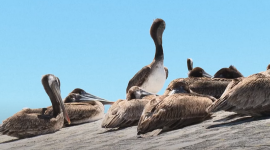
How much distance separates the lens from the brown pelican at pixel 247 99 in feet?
22.5

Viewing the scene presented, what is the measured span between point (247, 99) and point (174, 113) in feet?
3.47

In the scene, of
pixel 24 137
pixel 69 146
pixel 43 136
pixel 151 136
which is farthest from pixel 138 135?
pixel 24 137

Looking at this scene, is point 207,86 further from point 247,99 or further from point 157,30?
point 157,30

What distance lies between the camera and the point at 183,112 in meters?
7.29

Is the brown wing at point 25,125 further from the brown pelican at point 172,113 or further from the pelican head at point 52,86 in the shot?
the brown pelican at point 172,113

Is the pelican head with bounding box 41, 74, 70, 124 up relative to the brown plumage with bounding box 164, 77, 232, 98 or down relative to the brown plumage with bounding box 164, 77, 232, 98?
up

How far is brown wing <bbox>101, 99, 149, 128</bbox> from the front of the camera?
873cm

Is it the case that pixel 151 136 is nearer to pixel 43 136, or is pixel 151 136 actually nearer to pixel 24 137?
pixel 43 136

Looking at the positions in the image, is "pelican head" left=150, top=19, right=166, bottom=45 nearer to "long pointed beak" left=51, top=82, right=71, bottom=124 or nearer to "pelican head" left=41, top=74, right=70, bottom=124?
"pelican head" left=41, top=74, right=70, bottom=124

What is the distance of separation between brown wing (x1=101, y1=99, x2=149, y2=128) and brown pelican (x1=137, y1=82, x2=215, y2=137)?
123 centimetres

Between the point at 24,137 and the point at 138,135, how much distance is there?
4.44 meters

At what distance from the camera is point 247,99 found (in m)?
6.89

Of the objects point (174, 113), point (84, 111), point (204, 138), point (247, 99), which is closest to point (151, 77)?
point (84, 111)

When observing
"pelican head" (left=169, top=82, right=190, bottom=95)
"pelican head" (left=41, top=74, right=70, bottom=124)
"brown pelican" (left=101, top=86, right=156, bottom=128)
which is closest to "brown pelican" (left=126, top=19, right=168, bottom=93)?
"pelican head" (left=41, top=74, right=70, bottom=124)
